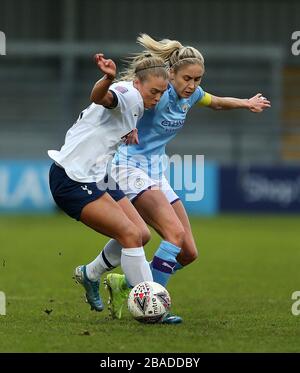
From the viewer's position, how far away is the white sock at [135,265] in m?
7.59

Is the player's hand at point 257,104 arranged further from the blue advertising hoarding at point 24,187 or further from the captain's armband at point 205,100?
the blue advertising hoarding at point 24,187

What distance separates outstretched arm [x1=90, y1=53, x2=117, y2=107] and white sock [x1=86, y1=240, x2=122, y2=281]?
1.52 metres

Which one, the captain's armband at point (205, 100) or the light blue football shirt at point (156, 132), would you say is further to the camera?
the captain's armband at point (205, 100)

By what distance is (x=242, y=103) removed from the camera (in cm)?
884

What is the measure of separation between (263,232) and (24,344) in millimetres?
12465

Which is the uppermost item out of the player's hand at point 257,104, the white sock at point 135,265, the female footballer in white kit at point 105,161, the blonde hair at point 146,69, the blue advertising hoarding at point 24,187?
the blue advertising hoarding at point 24,187

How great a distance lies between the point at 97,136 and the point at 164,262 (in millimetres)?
1192

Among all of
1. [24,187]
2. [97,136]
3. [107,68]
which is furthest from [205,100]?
[24,187]

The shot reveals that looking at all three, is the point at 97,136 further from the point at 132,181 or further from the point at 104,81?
the point at 132,181

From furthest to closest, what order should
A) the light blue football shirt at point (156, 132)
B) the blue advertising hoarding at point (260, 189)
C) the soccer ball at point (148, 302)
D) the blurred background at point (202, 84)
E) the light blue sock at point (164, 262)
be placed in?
the blurred background at point (202, 84) → the blue advertising hoarding at point (260, 189) → the light blue football shirt at point (156, 132) → the light blue sock at point (164, 262) → the soccer ball at point (148, 302)

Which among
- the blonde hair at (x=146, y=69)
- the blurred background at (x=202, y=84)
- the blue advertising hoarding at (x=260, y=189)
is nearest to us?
the blonde hair at (x=146, y=69)

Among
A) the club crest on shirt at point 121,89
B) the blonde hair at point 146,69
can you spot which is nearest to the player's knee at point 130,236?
the club crest on shirt at point 121,89

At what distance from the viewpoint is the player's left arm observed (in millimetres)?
8773

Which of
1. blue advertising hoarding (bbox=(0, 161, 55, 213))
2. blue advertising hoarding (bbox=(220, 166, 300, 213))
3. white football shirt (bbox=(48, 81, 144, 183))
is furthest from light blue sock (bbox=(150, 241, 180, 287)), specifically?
blue advertising hoarding (bbox=(220, 166, 300, 213))
